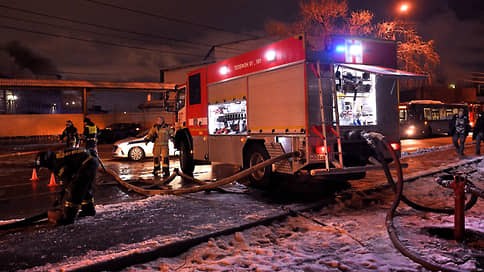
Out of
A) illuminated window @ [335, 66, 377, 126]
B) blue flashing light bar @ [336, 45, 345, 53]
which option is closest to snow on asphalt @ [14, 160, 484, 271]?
illuminated window @ [335, 66, 377, 126]

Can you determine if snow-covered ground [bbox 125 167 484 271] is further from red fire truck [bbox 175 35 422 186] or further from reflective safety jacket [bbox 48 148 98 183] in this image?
reflective safety jacket [bbox 48 148 98 183]

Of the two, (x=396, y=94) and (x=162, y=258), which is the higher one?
(x=396, y=94)

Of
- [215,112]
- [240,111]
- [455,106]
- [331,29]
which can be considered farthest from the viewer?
[331,29]

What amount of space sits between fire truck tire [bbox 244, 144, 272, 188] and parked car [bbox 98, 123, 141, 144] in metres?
23.8

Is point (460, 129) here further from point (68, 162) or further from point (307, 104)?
point (68, 162)

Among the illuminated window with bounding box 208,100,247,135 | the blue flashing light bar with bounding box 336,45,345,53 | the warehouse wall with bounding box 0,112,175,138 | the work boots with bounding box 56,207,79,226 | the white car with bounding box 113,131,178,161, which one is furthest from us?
the warehouse wall with bounding box 0,112,175,138

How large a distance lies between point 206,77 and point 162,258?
20.4 feet

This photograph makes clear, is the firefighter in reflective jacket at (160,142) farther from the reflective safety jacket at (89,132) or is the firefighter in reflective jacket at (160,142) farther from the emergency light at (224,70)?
the emergency light at (224,70)

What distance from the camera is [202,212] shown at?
590 cm

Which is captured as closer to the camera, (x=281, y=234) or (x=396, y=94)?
(x=281, y=234)

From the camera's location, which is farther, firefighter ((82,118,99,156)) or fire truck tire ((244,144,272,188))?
firefighter ((82,118,99,156))

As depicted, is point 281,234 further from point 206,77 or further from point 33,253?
point 206,77

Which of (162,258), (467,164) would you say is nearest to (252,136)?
(162,258)

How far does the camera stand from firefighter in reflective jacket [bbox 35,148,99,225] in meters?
5.15
